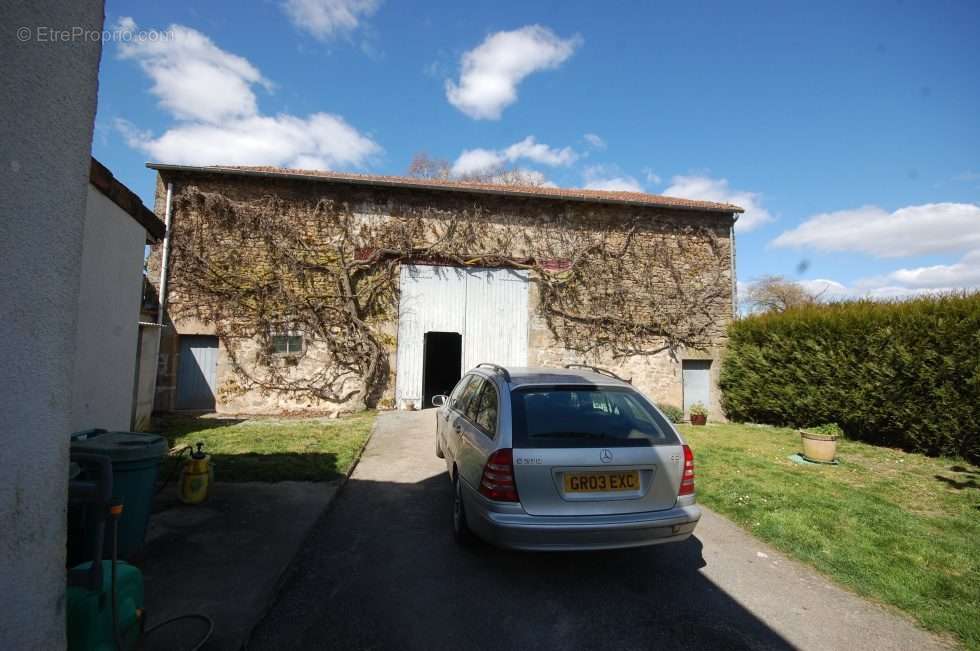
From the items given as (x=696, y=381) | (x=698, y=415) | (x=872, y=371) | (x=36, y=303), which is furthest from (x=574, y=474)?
(x=696, y=381)

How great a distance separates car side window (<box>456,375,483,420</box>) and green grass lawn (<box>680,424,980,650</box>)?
10.2ft

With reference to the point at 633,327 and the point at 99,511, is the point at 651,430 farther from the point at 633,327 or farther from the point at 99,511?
the point at 633,327

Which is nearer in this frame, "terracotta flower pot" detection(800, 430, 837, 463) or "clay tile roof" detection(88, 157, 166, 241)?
"clay tile roof" detection(88, 157, 166, 241)

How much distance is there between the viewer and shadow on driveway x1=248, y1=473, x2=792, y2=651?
2.66 meters

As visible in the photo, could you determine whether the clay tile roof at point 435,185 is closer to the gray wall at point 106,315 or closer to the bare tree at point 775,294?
the gray wall at point 106,315

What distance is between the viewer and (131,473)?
129 inches

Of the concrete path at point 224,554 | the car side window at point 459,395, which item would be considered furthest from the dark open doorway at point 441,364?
the concrete path at point 224,554

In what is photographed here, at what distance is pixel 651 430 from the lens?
11.5 feet

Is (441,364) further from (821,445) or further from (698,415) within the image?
(821,445)

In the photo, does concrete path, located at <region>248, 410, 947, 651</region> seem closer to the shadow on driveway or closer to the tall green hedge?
the shadow on driveway

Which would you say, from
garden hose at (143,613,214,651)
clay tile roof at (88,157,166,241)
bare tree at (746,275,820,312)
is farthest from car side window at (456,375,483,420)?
bare tree at (746,275,820,312)

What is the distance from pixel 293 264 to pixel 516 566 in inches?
418

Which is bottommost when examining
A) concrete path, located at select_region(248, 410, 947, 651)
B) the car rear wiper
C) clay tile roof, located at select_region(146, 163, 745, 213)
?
concrete path, located at select_region(248, 410, 947, 651)

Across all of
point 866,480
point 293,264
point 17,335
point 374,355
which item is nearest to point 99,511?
point 17,335
